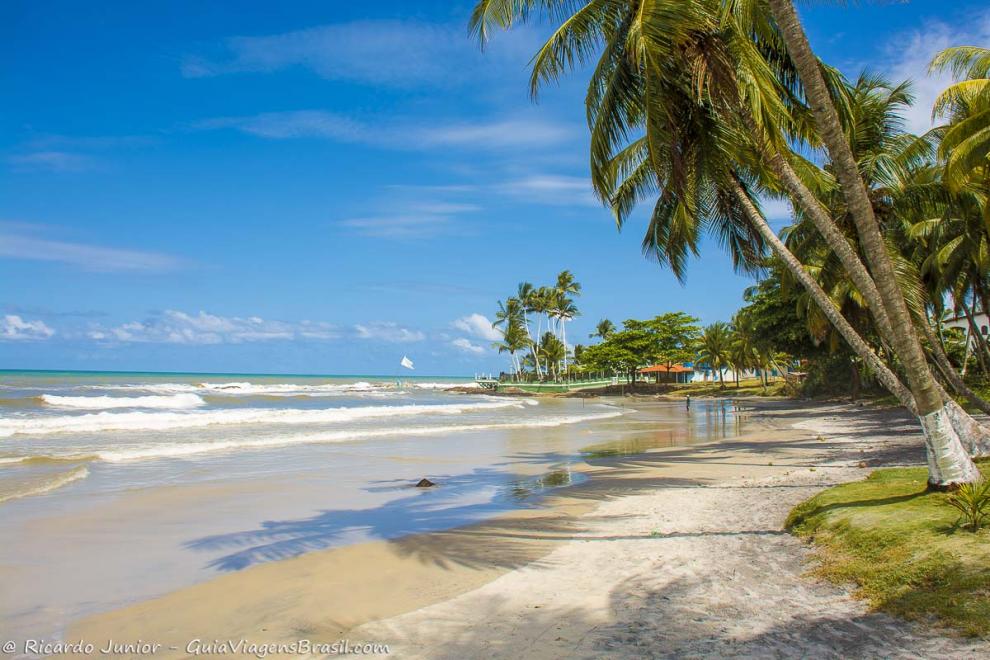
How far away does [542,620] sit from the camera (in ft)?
16.0

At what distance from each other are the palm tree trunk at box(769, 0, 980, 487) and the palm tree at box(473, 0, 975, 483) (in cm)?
2

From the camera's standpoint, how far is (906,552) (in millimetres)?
A: 5219

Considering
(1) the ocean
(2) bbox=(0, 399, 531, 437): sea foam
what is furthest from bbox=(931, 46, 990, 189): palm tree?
(2) bbox=(0, 399, 531, 437): sea foam

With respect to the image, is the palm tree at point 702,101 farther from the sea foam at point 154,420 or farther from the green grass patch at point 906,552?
the sea foam at point 154,420

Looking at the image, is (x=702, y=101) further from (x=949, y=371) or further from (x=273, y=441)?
(x=273, y=441)

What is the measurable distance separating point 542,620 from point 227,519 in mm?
6025

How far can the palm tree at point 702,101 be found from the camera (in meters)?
6.77

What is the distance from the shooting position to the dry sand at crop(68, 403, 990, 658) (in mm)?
4297

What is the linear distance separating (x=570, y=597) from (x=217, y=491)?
8126 mm

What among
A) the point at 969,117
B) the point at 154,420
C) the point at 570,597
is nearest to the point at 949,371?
the point at 969,117

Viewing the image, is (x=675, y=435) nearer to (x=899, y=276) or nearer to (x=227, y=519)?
(x=899, y=276)

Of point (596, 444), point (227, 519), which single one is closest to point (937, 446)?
point (227, 519)

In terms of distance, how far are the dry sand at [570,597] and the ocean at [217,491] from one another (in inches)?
28.9

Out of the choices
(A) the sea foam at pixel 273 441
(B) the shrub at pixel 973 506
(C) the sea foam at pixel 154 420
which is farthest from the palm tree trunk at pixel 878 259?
(C) the sea foam at pixel 154 420
